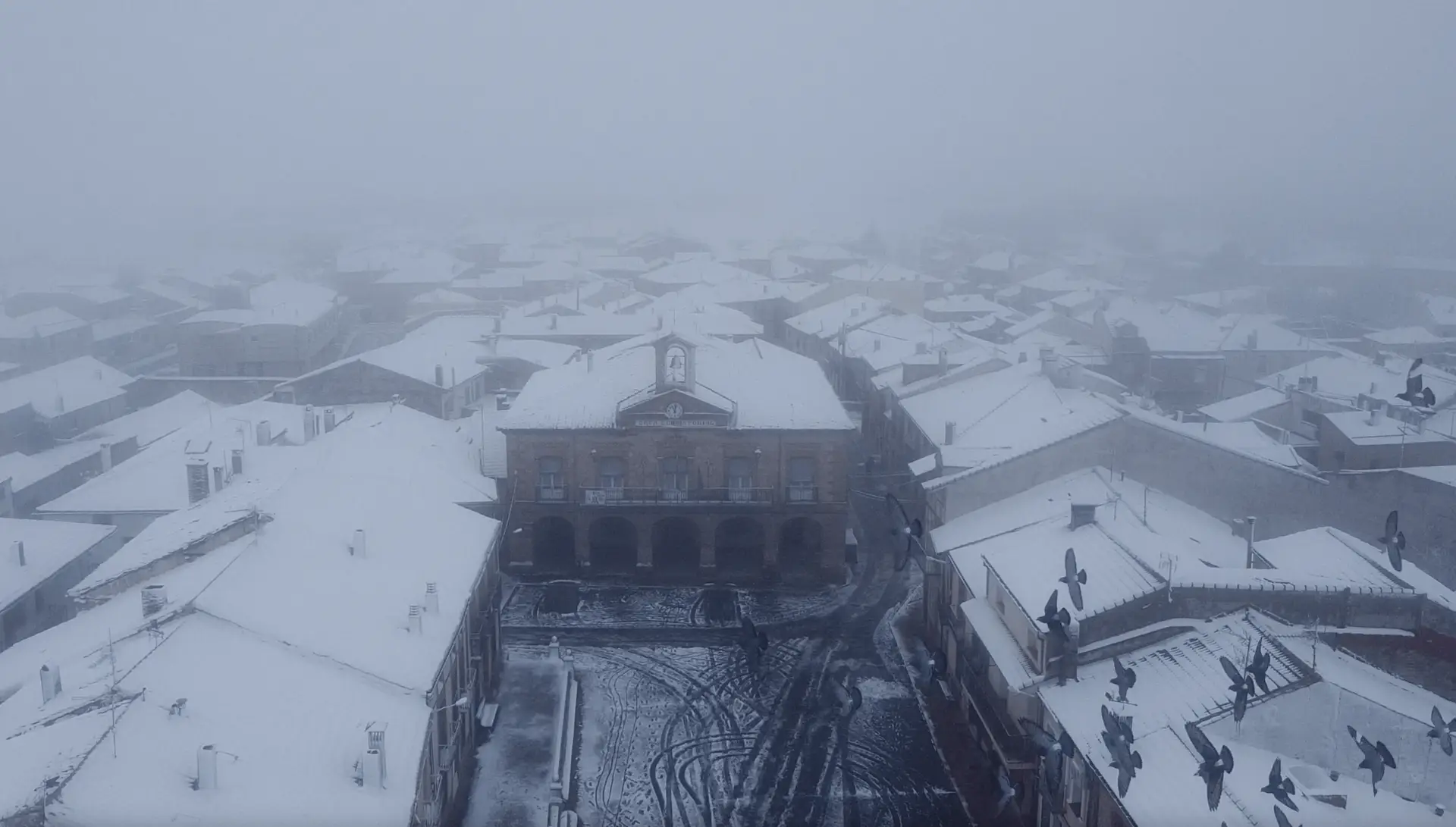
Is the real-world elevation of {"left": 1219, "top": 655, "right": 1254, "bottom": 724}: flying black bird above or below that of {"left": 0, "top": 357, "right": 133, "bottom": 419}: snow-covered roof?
above

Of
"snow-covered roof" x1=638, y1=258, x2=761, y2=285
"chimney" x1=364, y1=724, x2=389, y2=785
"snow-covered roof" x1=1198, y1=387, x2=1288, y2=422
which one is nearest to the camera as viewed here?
"chimney" x1=364, y1=724, x2=389, y2=785

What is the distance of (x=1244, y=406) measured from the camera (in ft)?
162

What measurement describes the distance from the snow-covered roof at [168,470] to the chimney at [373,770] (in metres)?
17.4

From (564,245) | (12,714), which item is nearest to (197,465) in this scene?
(12,714)

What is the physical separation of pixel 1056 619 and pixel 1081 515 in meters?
5.48

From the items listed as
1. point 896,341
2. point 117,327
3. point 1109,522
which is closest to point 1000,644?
point 1109,522

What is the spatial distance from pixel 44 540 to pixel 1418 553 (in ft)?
144

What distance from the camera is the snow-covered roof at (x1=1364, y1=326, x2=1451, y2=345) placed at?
73.0m

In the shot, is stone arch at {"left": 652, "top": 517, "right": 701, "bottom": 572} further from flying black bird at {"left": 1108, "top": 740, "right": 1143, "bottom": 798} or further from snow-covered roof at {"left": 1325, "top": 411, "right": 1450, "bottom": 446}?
snow-covered roof at {"left": 1325, "top": 411, "right": 1450, "bottom": 446}

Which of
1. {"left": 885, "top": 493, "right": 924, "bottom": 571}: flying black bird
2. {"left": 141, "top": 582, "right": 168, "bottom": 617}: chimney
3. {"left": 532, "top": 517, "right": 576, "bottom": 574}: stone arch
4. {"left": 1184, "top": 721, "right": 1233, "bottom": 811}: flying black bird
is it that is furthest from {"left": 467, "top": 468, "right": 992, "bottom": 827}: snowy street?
{"left": 141, "top": 582, "right": 168, "bottom": 617}: chimney

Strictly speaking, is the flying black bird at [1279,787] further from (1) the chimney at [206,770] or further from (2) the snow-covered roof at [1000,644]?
(1) the chimney at [206,770]

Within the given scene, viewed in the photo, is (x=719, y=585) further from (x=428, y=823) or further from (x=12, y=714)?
(x=12, y=714)

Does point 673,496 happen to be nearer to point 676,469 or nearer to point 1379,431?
point 676,469

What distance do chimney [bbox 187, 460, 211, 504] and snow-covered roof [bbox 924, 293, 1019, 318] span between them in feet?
202
